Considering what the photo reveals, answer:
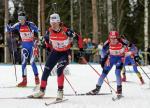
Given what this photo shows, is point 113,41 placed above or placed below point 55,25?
below

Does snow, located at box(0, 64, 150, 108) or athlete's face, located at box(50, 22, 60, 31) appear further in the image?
athlete's face, located at box(50, 22, 60, 31)

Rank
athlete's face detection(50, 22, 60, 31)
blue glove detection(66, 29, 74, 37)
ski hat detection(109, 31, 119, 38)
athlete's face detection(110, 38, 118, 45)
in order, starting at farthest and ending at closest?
athlete's face detection(110, 38, 118, 45) → ski hat detection(109, 31, 119, 38) → blue glove detection(66, 29, 74, 37) → athlete's face detection(50, 22, 60, 31)

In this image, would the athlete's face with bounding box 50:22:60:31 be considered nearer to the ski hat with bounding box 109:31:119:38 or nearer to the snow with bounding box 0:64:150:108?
the snow with bounding box 0:64:150:108

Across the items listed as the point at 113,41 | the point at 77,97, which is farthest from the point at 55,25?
the point at 113,41

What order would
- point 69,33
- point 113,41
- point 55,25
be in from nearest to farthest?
point 55,25 < point 69,33 < point 113,41

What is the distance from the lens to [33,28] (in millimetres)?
13609

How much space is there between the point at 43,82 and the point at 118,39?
7.41ft

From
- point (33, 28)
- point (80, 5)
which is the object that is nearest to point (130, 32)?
point (80, 5)

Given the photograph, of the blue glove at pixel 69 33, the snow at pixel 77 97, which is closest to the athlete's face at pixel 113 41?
the snow at pixel 77 97

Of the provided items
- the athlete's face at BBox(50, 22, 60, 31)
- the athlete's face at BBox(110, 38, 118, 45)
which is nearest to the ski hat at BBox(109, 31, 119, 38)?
the athlete's face at BBox(110, 38, 118, 45)

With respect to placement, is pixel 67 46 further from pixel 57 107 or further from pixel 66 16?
pixel 66 16

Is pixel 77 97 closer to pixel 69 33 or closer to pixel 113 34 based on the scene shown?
pixel 69 33

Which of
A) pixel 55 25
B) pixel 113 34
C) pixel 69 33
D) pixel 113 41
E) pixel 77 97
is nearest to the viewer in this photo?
pixel 55 25

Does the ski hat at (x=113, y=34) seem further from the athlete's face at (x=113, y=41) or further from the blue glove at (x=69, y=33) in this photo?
the blue glove at (x=69, y=33)
